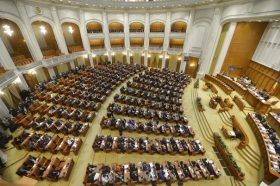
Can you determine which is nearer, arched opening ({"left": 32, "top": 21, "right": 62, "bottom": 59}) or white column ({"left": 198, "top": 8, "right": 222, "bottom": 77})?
white column ({"left": 198, "top": 8, "right": 222, "bottom": 77})

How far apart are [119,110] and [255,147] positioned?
10.9 metres

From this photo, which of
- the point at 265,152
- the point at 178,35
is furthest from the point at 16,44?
the point at 265,152

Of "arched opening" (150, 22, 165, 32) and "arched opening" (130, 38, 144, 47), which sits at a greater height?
"arched opening" (150, 22, 165, 32)

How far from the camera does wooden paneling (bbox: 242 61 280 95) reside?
1445 cm

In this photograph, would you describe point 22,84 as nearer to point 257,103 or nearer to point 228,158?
point 228,158

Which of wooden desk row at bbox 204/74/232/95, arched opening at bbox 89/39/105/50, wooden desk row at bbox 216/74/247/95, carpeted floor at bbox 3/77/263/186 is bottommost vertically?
carpeted floor at bbox 3/77/263/186

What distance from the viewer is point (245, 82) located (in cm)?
1727

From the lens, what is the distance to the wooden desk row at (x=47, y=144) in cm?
952

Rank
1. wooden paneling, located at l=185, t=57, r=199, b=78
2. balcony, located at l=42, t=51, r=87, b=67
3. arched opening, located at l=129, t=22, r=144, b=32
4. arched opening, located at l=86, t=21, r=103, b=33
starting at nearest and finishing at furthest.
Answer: balcony, located at l=42, t=51, r=87, b=67
wooden paneling, located at l=185, t=57, r=199, b=78
arched opening, located at l=86, t=21, r=103, b=33
arched opening, located at l=129, t=22, r=144, b=32

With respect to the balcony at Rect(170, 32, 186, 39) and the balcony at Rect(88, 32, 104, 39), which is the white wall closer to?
the balcony at Rect(170, 32, 186, 39)

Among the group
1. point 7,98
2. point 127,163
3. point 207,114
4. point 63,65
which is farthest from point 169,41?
point 7,98

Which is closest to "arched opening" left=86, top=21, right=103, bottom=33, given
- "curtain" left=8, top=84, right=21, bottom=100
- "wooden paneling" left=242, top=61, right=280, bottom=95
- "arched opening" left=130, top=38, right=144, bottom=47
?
"arched opening" left=130, top=38, right=144, bottom=47

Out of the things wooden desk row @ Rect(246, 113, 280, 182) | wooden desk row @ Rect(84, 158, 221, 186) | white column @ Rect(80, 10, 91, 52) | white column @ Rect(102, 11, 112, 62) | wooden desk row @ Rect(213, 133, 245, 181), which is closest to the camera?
wooden desk row @ Rect(246, 113, 280, 182)

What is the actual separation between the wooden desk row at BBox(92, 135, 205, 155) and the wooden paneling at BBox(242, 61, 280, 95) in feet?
37.5
